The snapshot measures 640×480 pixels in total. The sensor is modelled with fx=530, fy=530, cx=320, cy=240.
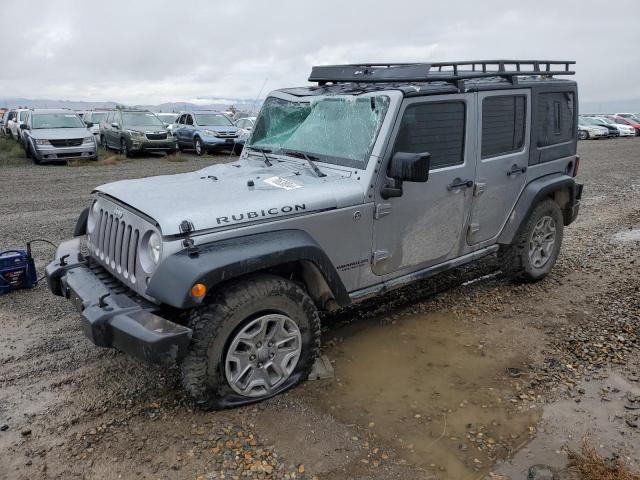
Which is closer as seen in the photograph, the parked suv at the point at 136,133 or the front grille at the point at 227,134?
the parked suv at the point at 136,133

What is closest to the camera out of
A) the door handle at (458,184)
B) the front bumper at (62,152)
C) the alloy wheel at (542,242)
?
the door handle at (458,184)

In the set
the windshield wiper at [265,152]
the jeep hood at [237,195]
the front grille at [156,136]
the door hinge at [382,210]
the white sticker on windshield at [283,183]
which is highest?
the windshield wiper at [265,152]

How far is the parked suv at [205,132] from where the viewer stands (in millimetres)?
18250

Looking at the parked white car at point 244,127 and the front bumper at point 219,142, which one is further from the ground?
the parked white car at point 244,127

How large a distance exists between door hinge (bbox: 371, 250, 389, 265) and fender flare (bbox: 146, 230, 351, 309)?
56 centimetres

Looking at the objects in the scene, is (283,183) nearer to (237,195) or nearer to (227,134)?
(237,195)

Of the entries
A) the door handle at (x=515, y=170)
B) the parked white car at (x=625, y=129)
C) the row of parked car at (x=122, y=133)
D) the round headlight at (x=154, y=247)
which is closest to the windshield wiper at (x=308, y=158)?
the round headlight at (x=154, y=247)

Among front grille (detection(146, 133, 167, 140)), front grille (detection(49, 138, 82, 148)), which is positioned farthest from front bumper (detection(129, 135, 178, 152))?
front grille (detection(49, 138, 82, 148))

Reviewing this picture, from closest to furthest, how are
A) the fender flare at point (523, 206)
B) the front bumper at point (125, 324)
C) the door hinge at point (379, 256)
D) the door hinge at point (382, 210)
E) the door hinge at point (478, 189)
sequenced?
the front bumper at point (125, 324)
the door hinge at point (382, 210)
the door hinge at point (379, 256)
the door hinge at point (478, 189)
the fender flare at point (523, 206)

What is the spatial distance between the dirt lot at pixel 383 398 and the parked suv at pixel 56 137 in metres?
11.6

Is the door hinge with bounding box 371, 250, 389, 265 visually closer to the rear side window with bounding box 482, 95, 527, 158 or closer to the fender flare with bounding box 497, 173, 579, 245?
the rear side window with bounding box 482, 95, 527, 158

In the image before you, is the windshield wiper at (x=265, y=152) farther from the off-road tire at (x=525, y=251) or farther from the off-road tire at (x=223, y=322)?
the off-road tire at (x=525, y=251)

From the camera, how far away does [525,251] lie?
5.25 meters

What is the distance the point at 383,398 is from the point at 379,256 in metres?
1.01
